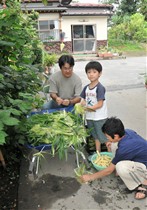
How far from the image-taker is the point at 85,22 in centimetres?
1642

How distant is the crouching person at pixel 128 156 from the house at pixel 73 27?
13.9 m

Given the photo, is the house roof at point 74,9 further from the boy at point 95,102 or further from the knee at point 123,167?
the knee at point 123,167

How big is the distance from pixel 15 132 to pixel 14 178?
641mm

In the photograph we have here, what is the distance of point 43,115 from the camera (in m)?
2.82

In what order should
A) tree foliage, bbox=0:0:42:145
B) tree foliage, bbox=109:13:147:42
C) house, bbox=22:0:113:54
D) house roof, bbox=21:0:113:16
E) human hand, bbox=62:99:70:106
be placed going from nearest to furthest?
1. tree foliage, bbox=0:0:42:145
2. human hand, bbox=62:99:70:106
3. house roof, bbox=21:0:113:16
4. house, bbox=22:0:113:54
5. tree foliage, bbox=109:13:147:42

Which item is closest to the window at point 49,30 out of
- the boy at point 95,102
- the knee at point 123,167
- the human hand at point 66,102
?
the human hand at point 66,102

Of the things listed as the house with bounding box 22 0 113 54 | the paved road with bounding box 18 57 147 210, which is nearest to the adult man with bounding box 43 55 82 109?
the paved road with bounding box 18 57 147 210

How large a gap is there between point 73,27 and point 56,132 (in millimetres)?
15103

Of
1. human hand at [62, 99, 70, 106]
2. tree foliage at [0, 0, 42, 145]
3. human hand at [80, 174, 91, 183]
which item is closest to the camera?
tree foliage at [0, 0, 42, 145]

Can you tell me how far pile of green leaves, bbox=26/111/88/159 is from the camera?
2.46 meters

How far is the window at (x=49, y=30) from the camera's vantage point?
15617 millimetres

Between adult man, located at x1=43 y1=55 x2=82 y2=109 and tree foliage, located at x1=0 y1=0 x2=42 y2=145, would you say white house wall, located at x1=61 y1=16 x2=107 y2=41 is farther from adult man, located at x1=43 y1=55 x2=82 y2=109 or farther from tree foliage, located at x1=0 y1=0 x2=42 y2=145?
tree foliage, located at x1=0 y1=0 x2=42 y2=145

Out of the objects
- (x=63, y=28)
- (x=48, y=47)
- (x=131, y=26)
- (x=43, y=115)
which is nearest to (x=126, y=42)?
(x=131, y=26)

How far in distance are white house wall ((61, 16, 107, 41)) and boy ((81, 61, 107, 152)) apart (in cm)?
1403
